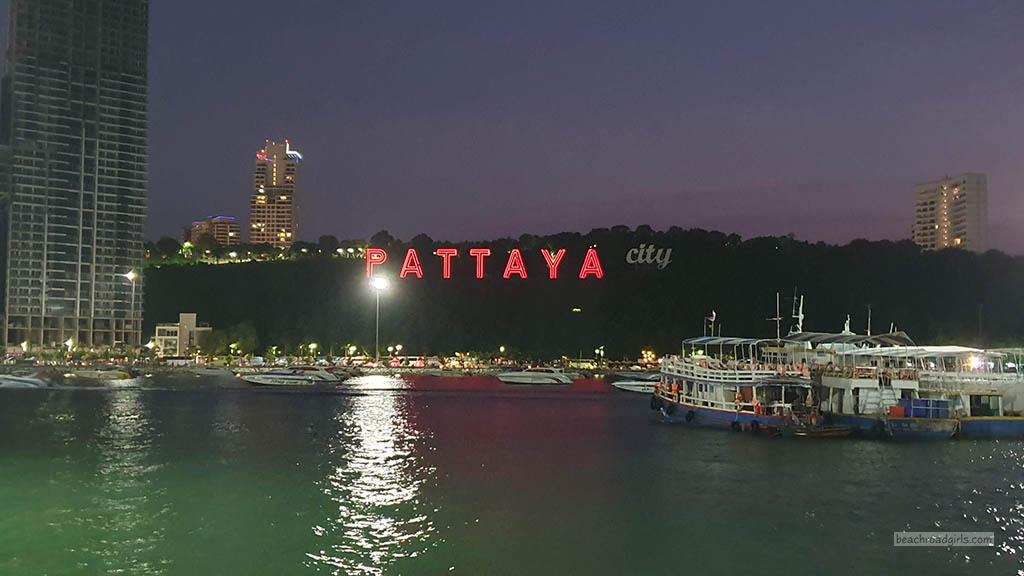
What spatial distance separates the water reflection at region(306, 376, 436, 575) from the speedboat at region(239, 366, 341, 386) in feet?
175

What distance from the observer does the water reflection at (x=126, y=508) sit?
24906 mm

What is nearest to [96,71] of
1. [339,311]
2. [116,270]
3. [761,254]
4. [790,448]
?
[116,270]

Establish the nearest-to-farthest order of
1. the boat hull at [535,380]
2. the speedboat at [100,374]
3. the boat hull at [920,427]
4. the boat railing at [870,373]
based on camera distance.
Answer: the boat hull at [920,427] → the boat railing at [870,373] → the speedboat at [100,374] → the boat hull at [535,380]

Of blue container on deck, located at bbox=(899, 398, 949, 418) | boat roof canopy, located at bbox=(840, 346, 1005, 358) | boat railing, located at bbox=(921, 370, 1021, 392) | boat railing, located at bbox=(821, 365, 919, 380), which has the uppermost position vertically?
boat roof canopy, located at bbox=(840, 346, 1005, 358)

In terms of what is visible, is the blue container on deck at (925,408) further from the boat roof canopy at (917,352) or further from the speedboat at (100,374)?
the speedboat at (100,374)

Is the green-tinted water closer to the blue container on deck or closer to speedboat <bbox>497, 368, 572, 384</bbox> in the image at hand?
the blue container on deck

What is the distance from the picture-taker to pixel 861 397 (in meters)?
53.7

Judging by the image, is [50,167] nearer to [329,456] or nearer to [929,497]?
[329,456]

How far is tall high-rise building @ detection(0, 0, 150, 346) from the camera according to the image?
536ft

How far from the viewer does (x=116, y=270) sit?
561 ft

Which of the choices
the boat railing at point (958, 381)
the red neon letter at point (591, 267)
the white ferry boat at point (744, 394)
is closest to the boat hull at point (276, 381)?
the red neon letter at point (591, 267)

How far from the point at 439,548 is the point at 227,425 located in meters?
37.1

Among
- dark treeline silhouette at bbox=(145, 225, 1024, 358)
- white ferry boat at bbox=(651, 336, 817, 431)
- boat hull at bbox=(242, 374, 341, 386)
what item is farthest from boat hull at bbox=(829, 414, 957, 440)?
dark treeline silhouette at bbox=(145, 225, 1024, 358)

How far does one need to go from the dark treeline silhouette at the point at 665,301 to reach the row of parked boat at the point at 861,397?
94.7m
